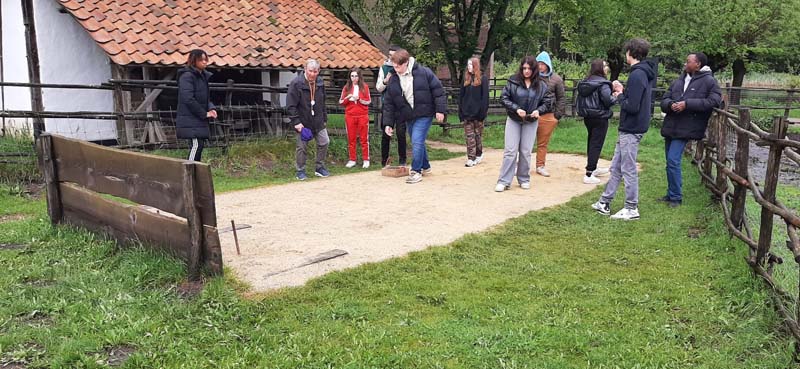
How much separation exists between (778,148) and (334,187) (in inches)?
200

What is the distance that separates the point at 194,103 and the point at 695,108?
542cm

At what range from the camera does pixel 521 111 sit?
7.16 m

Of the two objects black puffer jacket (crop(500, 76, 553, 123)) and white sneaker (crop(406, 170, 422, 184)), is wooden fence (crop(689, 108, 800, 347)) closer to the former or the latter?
black puffer jacket (crop(500, 76, 553, 123))

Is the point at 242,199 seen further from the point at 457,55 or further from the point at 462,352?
the point at 457,55

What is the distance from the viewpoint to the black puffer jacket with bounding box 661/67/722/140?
249 inches

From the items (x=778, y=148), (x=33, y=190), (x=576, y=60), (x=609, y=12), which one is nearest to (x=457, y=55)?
(x=609, y=12)

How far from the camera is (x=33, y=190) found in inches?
301

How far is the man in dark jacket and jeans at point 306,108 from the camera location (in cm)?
857

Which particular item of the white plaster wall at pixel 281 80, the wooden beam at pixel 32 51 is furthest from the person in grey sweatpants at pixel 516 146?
the wooden beam at pixel 32 51

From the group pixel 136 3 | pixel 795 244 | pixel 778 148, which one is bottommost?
pixel 795 244

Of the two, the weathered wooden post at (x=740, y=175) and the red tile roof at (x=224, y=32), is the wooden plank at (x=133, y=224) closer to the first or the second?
the weathered wooden post at (x=740, y=175)

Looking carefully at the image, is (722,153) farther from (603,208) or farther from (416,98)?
(416,98)

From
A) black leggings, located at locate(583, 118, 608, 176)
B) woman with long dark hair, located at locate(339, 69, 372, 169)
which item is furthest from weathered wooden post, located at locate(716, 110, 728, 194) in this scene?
woman with long dark hair, located at locate(339, 69, 372, 169)

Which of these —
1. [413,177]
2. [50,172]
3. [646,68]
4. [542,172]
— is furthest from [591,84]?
[50,172]
